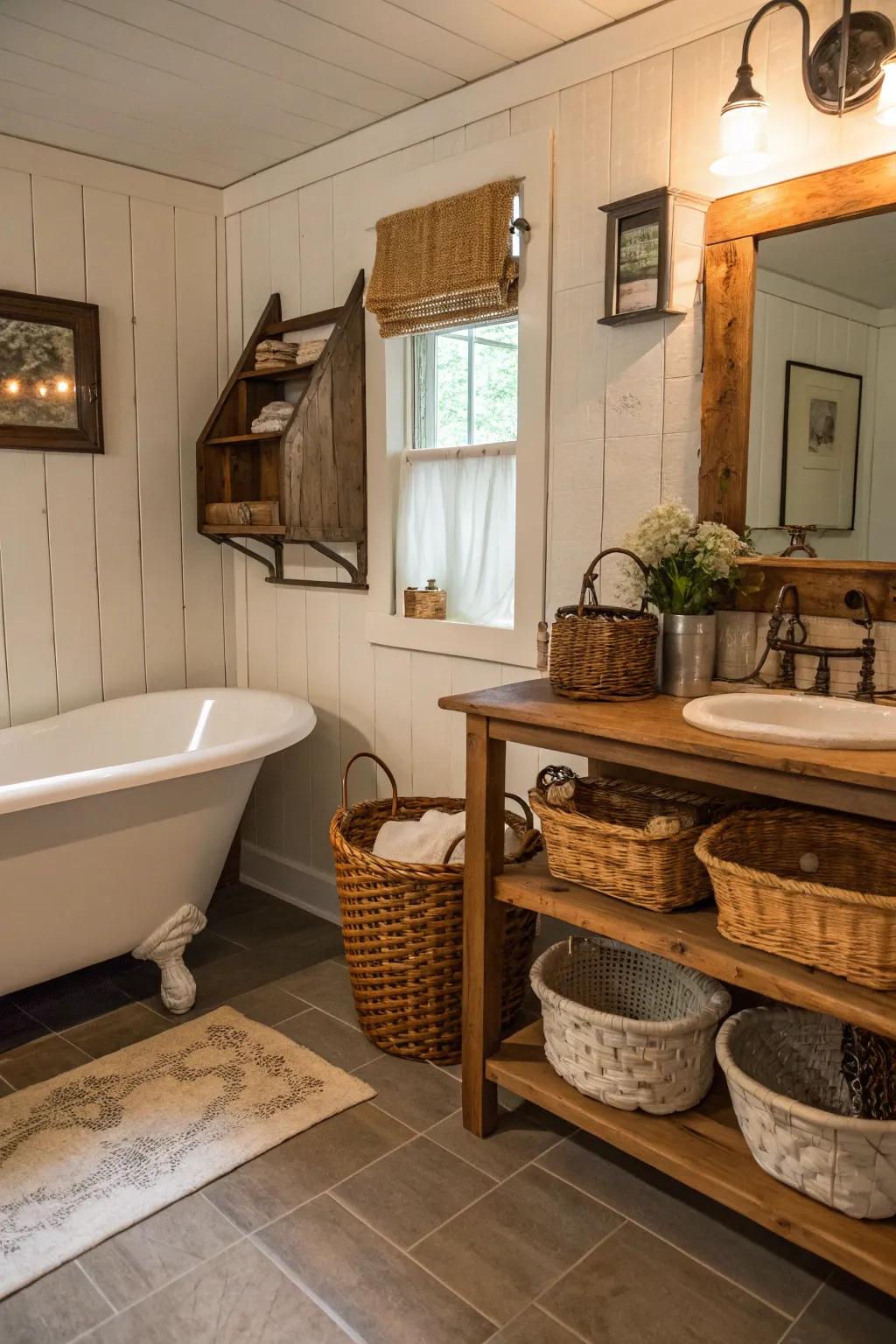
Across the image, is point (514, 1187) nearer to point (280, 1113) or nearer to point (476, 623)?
point (280, 1113)

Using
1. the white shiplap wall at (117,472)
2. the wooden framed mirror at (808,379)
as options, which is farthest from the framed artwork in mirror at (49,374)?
the wooden framed mirror at (808,379)

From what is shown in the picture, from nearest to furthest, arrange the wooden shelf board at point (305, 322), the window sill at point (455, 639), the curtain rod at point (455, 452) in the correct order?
the window sill at point (455, 639) < the curtain rod at point (455, 452) < the wooden shelf board at point (305, 322)

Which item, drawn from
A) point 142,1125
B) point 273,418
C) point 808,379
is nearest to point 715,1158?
point 142,1125

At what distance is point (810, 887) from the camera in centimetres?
156

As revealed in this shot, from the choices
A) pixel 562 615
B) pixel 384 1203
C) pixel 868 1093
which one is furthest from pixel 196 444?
pixel 868 1093

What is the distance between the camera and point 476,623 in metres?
2.84

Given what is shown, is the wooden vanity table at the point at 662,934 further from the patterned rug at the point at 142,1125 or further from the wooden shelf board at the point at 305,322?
the wooden shelf board at the point at 305,322

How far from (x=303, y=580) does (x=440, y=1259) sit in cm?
212

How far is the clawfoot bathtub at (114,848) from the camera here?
230 centimetres

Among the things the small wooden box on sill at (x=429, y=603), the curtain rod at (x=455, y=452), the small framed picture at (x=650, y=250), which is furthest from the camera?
the small wooden box on sill at (x=429, y=603)

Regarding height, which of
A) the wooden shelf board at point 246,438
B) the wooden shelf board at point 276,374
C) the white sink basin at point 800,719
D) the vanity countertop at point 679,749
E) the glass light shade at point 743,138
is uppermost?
the glass light shade at point 743,138

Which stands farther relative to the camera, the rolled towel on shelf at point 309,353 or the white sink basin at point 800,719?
the rolled towel on shelf at point 309,353

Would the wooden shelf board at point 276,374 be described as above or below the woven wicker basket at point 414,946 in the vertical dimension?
above

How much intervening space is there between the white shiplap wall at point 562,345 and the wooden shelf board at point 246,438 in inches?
16.9
